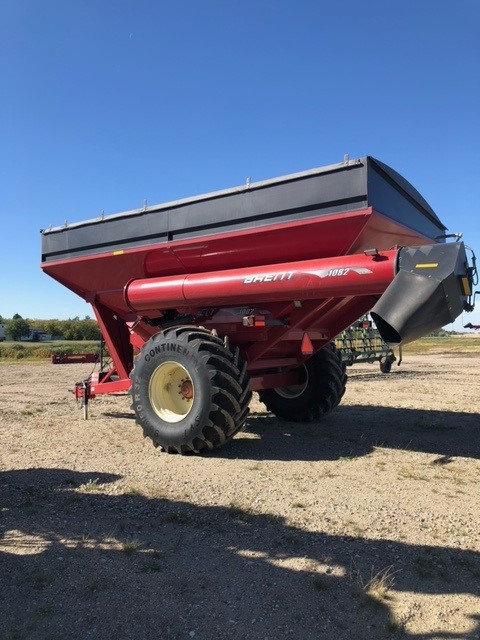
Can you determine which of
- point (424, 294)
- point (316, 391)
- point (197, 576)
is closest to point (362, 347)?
point (316, 391)

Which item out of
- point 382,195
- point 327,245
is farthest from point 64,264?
point 382,195

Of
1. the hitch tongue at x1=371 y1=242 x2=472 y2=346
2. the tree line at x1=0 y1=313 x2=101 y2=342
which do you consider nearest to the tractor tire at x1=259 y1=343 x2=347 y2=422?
the hitch tongue at x1=371 y1=242 x2=472 y2=346

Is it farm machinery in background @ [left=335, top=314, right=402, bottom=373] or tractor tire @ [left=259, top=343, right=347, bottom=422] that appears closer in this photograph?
tractor tire @ [left=259, top=343, right=347, bottom=422]

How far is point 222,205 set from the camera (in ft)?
19.4

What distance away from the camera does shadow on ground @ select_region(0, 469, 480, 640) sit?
8.41 ft

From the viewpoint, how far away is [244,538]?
11.8 ft

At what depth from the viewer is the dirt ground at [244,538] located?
2.62 m

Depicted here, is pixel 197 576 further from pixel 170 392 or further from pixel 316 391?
pixel 316 391

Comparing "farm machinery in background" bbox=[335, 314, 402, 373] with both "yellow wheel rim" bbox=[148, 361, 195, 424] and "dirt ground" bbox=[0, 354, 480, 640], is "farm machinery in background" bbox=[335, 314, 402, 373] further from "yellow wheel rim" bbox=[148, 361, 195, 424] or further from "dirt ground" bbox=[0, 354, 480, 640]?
"yellow wheel rim" bbox=[148, 361, 195, 424]

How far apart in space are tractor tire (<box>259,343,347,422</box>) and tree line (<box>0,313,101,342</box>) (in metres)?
51.9

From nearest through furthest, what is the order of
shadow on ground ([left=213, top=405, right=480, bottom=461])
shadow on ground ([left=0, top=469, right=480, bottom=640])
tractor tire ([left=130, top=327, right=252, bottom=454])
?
shadow on ground ([left=0, top=469, right=480, bottom=640]) → tractor tire ([left=130, top=327, right=252, bottom=454]) → shadow on ground ([left=213, top=405, right=480, bottom=461])

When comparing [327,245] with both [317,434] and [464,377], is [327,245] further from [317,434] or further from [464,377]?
[464,377]

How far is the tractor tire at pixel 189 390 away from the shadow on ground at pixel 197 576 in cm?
149

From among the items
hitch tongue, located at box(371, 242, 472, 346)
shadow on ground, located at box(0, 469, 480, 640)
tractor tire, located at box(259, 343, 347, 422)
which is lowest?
shadow on ground, located at box(0, 469, 480, 640)
